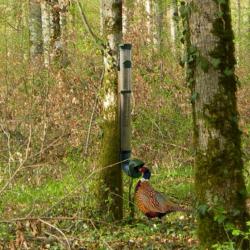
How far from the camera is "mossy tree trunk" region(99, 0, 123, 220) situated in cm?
882

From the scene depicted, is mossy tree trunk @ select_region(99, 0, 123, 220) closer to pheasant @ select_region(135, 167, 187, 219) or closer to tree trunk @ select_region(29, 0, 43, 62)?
pheasant @ select_region(135, 167, 187, 219)

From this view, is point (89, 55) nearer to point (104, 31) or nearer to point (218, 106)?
point (104, 31)

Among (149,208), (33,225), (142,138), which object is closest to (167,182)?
(142,138)

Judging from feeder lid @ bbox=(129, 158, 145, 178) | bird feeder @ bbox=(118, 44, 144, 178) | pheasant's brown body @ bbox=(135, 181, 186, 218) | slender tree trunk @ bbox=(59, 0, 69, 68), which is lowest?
A: pheasant's brown body @ bbox=(135, 181, 186, 218)

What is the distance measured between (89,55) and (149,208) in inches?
283

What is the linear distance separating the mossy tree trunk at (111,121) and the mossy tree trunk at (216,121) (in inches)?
90.8

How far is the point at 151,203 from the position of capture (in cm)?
847

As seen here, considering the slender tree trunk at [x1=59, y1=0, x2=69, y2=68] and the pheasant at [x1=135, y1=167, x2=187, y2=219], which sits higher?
the slender tree trunk at [x1=59, y1=0, x2=69, y2=68]

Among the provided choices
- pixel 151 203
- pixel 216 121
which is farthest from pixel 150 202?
pixel 216 121

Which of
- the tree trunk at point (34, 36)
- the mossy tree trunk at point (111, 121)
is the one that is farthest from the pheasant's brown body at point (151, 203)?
the tree trunk at point (34, 36)

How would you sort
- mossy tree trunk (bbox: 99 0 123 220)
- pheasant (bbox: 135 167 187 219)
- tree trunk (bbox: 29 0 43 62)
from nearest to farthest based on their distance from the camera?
pheasant (bbox: 135 167 187 219), mossy tree trunk (bbox: 99 0 123 220), tree trunk (bbox: 29 0 43 62)

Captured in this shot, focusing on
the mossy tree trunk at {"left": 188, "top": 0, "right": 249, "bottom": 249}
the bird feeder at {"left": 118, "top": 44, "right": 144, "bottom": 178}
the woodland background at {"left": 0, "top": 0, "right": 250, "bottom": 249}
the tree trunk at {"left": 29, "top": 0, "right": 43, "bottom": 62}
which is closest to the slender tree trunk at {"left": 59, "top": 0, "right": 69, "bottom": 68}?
the woodland background at {"left": 0, "top": 0, "right": 250, "bottom": 249}

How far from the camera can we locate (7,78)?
48.3 feet

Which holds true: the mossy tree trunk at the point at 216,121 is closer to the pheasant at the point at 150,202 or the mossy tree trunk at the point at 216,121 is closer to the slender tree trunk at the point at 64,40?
the pheasant at the point at 150,202
